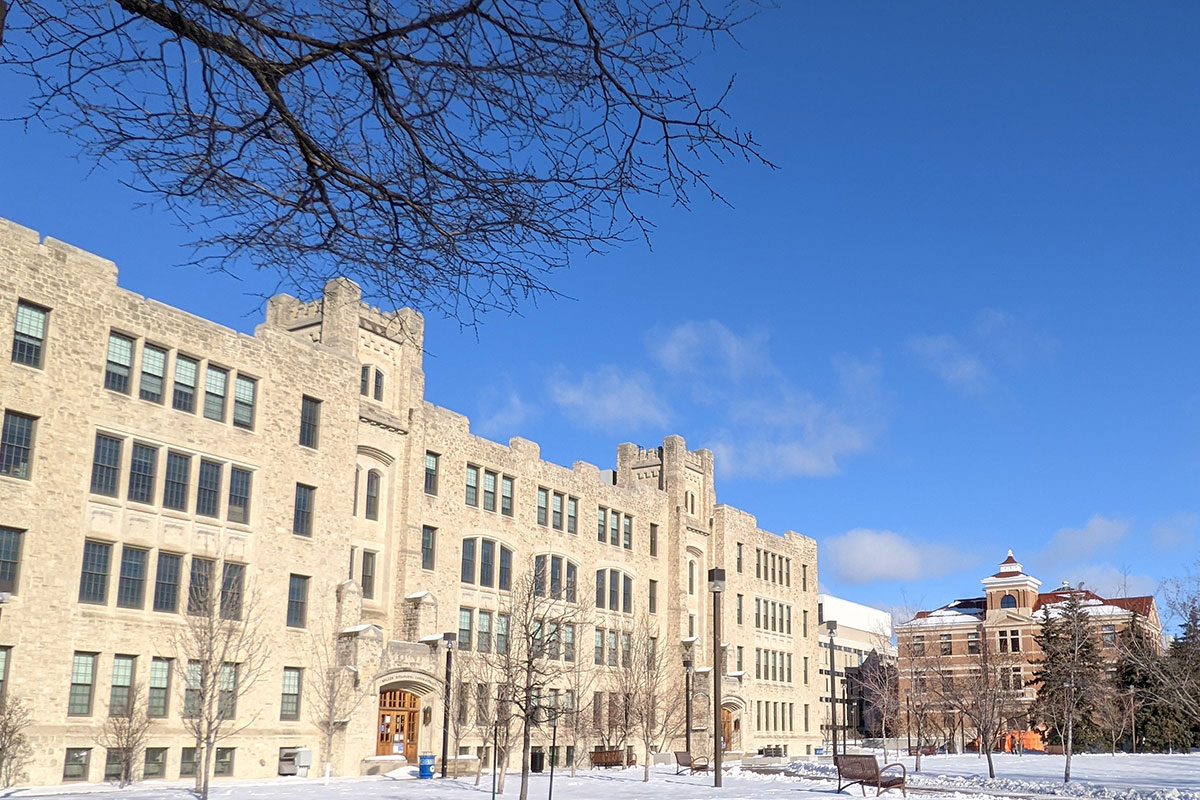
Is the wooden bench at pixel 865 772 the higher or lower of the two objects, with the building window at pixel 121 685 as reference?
lower

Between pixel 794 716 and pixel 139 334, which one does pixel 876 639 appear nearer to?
pixel 794 716

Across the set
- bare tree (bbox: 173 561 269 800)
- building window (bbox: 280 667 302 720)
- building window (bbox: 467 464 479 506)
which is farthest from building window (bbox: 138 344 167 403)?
building window (bbox: 467 464 479 506)

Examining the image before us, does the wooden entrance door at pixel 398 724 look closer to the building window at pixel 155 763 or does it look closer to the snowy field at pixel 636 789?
the snowy field at pixel 636 789

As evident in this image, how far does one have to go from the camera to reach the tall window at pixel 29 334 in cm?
2777

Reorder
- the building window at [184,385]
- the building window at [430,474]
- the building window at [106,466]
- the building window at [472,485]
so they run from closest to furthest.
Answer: the building window at [106,466]
the building window at [184,385]
the building window at [430,474]
the building window at [472,485]

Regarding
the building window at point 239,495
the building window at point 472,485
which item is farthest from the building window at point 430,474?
the building window at point 239,495

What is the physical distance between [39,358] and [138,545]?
5.49 m

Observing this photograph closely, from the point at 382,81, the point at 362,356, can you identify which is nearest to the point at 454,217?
the point at 382,81

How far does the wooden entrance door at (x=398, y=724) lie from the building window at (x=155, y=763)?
8739mm

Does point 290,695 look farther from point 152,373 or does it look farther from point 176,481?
point 152,373

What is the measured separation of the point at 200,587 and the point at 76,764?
17.7 ft

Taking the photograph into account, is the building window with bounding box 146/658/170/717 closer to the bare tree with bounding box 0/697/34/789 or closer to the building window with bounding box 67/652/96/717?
the building window with bounding box 67/652/96/717

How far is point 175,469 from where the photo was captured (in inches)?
1229

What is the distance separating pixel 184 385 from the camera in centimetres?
3181
